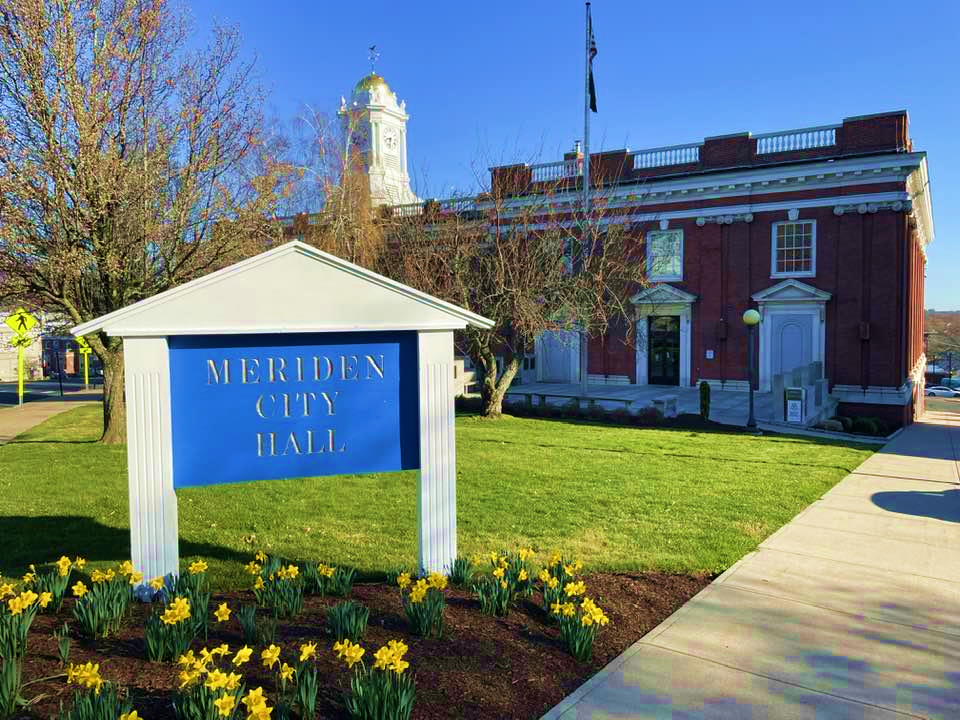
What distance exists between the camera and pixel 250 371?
5285 millimetres

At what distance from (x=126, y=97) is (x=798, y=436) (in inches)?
624

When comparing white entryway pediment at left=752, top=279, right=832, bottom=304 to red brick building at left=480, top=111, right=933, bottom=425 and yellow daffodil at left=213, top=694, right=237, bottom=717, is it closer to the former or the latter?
red brick building at left=480, top=111, right=933, bottom=425

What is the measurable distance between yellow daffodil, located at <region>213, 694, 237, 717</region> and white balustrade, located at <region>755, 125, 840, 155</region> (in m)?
29.2

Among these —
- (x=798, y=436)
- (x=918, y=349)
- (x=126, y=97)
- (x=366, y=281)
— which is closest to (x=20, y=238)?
(x=126, y=97)

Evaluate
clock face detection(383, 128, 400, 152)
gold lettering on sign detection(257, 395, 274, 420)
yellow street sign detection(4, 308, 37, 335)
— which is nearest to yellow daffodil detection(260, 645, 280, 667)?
gold lettering on sign detection(257, 395, 274, 420)

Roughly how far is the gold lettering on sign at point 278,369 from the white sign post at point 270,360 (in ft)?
0.07

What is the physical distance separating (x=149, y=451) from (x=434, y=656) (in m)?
2.39

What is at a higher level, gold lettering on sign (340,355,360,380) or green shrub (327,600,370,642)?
gold lettering on sign (340,355,360,380)

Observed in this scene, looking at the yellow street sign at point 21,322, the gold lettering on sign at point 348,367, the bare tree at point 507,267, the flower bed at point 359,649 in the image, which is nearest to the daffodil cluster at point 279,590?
the flower bed at point 359,649

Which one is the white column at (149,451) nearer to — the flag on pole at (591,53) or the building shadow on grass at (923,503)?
the building shadow on grass at (923,503)

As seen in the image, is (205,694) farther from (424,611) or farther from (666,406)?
(666,406)

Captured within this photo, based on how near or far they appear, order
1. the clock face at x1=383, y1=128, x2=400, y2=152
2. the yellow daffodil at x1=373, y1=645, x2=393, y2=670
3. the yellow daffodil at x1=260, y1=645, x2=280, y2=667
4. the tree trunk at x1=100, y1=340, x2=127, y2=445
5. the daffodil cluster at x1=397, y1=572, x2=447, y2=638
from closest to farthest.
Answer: the yellow daffodil at x1=373, y1=645, x2=393, y2=670
the yellow daffodil at x1=260, y1=645, x2=280, y2=667
the daffodil cluster at x1=397, y1=572, x2=447, y2=638
the tree trunk at x1=100, y1=340, x2=127, y2=445
the clock face at x1=383, y1=128, x2=400, y2=152

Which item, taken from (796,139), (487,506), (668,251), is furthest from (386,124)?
(487,506)

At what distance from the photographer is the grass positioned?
23.9 ft
